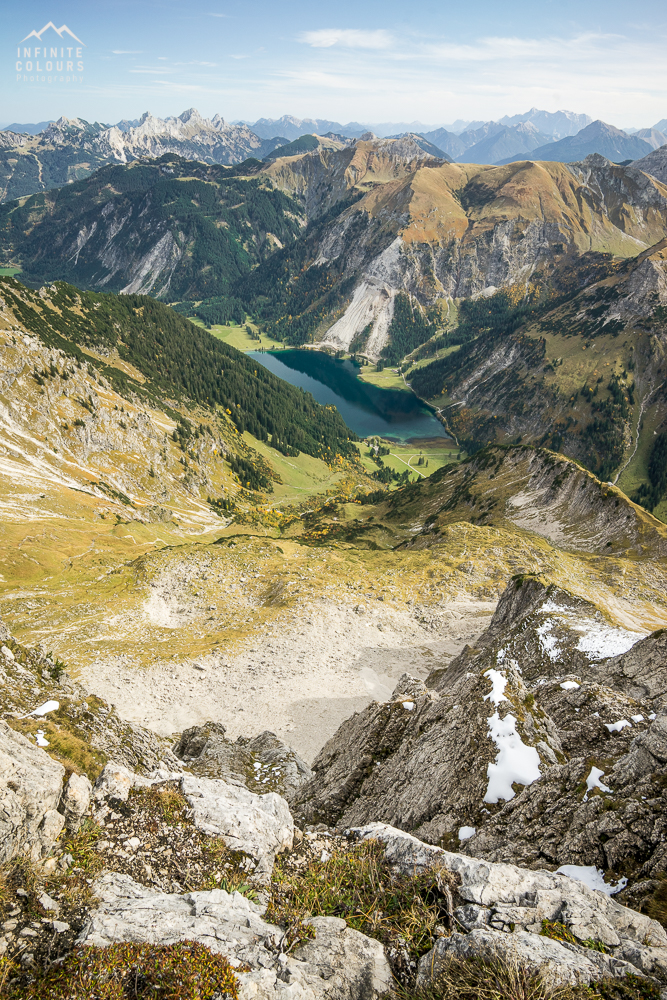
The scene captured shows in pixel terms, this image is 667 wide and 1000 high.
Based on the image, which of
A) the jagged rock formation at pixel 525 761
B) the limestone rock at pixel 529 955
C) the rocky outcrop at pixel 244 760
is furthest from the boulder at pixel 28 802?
the rocky outcrop at pixel 244 760

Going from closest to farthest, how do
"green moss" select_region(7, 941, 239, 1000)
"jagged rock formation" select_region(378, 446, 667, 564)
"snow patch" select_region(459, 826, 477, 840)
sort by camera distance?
"green moss" select_region(7, 941, 239, 1000) → "snow patch" select_region(459, 826, 477, 840) → "jagged rock formation" select_region(378, 446, 667, 564)

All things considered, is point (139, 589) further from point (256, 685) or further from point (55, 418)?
point (55, 418)

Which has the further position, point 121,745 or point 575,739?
point 121,745

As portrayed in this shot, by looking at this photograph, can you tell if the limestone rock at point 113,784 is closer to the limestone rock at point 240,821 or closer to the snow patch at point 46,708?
the limestone rock at point 240,821

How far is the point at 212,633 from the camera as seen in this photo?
5453cm

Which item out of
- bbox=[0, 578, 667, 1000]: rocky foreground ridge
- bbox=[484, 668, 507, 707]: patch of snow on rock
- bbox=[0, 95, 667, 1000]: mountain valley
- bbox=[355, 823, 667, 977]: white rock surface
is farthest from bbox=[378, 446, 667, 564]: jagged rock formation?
bbox=[355, 823, 667, 977]: white rock surface

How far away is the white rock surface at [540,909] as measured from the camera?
11.1 meters

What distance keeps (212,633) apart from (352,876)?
1678 inches

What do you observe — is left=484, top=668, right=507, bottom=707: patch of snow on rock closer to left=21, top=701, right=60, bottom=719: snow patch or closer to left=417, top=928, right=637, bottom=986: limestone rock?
left=417, top=928, right=637, bottom=986: limestone rock

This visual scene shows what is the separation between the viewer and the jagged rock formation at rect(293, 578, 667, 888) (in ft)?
52.6

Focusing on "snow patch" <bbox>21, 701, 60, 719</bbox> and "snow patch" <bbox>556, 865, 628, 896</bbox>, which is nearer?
"snow patch" <bbox>556, 865, 628, 896</bbox>

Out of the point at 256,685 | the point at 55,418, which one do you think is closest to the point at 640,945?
the point at 256,685

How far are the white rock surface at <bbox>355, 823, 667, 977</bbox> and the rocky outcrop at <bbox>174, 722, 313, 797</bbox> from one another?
19373 mm

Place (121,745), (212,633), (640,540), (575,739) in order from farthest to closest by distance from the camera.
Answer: (640,540) < (212,633) < (121,745) < (575,739)
